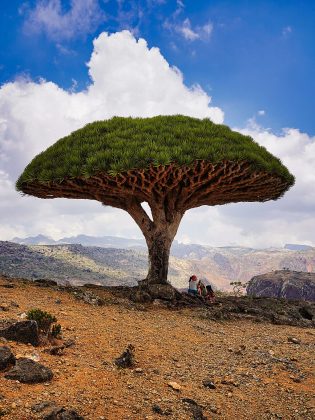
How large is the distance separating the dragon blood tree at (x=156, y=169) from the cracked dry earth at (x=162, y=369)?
4.75m

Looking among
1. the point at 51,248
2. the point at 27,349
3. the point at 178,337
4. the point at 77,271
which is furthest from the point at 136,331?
the point at 51,248

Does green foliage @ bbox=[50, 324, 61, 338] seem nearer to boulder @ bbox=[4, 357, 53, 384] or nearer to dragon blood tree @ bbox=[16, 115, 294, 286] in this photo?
boulder @ bbox=[4, 357, 53, 384]

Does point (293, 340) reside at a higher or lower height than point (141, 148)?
lower

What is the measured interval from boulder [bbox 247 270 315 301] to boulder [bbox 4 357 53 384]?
37.8 m

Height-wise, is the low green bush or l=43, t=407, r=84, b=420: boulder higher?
the low green bush

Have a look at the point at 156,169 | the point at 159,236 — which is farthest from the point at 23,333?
the point at 159,236

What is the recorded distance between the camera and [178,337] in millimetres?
9695

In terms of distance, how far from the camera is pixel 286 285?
43.6 meters

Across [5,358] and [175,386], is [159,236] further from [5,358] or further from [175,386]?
[5,358]

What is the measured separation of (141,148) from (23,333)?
25.8 feet

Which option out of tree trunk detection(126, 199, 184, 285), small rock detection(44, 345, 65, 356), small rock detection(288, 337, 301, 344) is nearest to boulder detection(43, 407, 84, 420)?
small rock detection(44, 345, 65, 356)

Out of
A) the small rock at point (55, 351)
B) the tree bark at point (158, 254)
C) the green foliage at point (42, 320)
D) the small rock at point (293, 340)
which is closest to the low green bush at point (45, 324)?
the green foliage at point (42, 320)

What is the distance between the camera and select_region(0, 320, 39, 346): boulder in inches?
A: 273

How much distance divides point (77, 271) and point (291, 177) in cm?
5495
